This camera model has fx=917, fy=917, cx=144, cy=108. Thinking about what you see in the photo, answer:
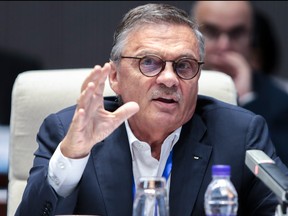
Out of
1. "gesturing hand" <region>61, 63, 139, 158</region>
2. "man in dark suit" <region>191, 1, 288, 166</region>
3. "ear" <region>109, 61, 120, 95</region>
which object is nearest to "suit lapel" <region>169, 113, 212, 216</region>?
"ear" <region>109, 61, 120, 95</region>

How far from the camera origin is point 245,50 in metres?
4.89

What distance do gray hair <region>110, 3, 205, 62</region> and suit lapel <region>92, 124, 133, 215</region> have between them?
1.06ft

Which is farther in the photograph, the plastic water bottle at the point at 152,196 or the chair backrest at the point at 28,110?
the chair backrest at the point at 28,110

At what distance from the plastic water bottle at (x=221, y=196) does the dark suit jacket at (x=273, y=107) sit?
1.84 meters

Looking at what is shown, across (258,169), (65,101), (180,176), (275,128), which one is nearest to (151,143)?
(180,176)

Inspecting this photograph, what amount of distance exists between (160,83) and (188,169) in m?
0.33

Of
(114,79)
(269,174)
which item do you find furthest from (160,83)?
(269,174)

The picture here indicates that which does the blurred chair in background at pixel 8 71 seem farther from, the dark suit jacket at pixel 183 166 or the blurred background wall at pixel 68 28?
the dark suit jacket at pixel 183 166

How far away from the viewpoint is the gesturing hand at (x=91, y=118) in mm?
2850

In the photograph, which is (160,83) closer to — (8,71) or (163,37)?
(163,37)

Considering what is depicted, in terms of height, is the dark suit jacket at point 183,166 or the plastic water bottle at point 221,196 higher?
the plastic water bottle at point 221,196

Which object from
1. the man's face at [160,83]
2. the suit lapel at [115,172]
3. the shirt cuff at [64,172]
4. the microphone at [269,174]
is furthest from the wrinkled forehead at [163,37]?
the microphone at [269,174]

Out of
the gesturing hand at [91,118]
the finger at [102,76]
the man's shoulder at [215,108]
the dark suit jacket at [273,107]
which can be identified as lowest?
the dark suit jacket at [273,107]

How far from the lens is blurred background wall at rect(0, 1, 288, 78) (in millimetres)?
4812
